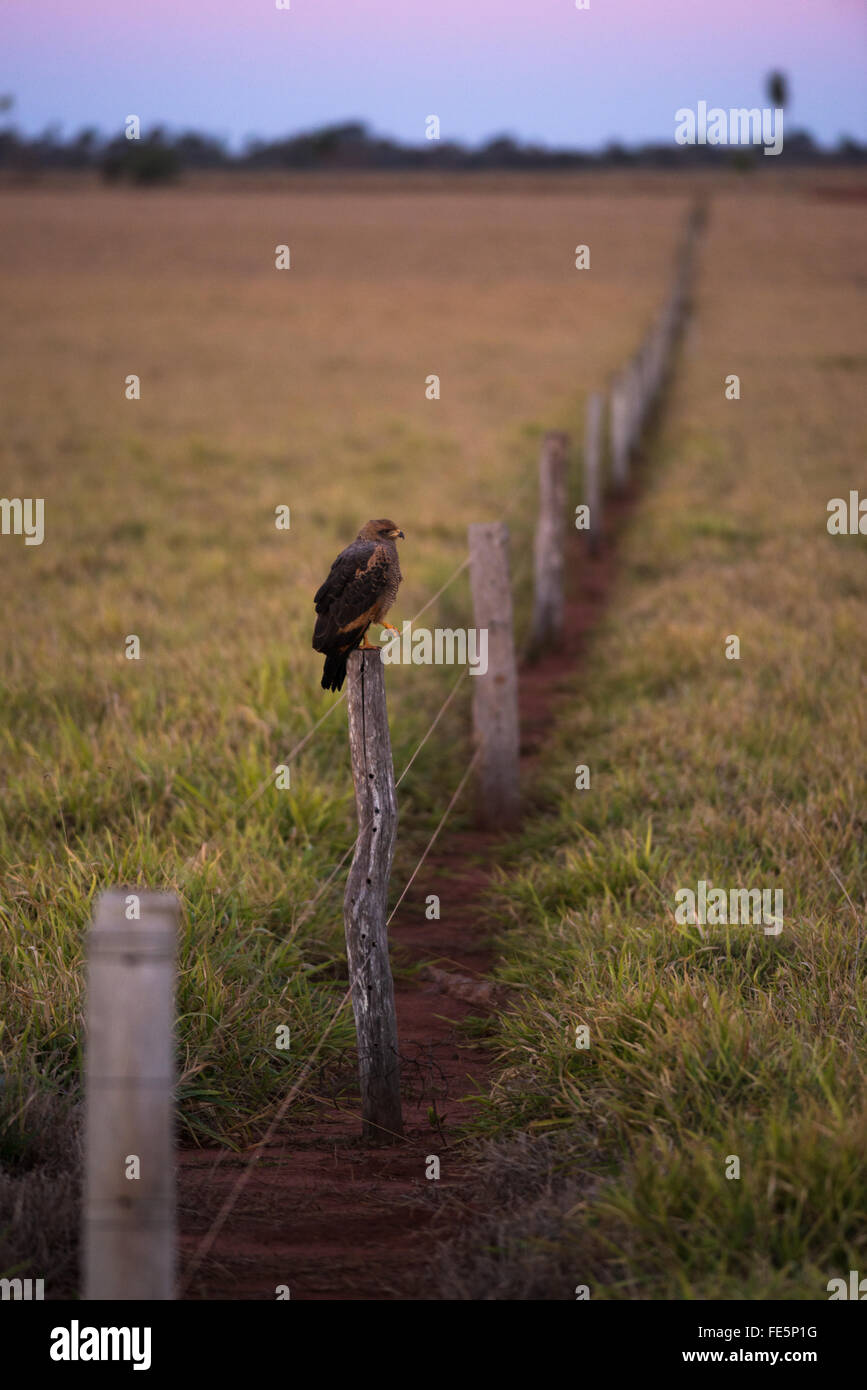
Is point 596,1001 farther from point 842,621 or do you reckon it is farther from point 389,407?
point 389,407

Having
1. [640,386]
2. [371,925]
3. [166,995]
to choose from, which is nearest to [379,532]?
[371,925]

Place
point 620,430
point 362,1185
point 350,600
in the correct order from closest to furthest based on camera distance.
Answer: point 362,1185
point 350,600
point 620,430

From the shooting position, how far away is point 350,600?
377cm

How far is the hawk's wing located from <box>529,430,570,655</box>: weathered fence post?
4.62 meters

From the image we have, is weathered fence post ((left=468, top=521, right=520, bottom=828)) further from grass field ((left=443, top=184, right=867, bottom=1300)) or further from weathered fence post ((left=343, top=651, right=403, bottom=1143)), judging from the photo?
weathered fence post ((left=343, top=651, right=403, bottom=1143))

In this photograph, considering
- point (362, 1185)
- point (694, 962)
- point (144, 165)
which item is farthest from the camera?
point (144, 165)

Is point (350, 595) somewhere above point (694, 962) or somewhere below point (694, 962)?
above

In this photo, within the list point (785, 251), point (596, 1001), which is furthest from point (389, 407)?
point (785, 251)

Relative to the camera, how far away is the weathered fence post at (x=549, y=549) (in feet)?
27.6

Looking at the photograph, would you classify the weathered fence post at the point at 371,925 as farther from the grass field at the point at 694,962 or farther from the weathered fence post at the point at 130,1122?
the weathered fence post at the point at 130,1122

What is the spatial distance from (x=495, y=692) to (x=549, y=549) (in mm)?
2702

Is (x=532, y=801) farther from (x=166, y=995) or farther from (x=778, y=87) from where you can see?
(x=778, y=87)

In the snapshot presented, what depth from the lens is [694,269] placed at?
41688mm

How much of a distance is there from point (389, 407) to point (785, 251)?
3197 centimetres
